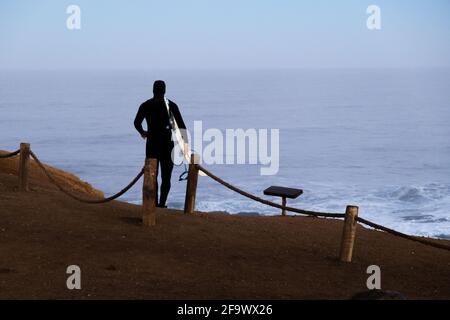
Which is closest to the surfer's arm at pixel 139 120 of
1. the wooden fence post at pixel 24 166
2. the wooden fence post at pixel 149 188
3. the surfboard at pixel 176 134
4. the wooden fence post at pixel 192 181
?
the surfboard at pixel 176 134

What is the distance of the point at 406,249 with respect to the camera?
10.4m

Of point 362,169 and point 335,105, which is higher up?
point 335,105

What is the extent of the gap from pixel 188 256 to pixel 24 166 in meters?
4.65

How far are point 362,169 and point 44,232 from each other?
5464 cm

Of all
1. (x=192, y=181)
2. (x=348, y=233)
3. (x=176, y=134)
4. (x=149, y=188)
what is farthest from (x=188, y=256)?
(x=176, y=134)

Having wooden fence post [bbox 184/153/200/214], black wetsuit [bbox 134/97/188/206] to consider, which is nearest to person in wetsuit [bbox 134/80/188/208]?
black wetsuit [bbox 134/97/188/206]

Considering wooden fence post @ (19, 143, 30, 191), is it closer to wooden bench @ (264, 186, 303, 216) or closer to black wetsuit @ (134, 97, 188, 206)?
black wetsuit @ (134, 97, 188, 206)

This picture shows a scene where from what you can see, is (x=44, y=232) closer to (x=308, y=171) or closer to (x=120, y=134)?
(x=308, y=171)

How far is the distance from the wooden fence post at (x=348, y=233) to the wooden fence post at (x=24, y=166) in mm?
Result: 5763

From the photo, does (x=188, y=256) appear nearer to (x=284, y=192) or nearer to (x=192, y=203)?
(x=192, y=203)

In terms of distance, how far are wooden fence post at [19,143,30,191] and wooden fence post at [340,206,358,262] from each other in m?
5.76
